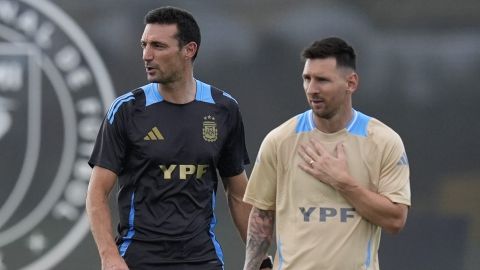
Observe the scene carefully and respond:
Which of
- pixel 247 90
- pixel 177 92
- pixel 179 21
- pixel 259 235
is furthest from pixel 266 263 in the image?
pixel 247 90

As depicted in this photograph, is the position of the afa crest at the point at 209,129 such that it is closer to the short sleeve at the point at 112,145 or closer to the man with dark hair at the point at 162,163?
the man with dark hair at the point at 162,163

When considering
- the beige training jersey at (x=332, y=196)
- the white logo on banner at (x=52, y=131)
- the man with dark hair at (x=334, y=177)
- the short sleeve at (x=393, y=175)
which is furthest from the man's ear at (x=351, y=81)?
the white logo on banner at (x=52, y=131)

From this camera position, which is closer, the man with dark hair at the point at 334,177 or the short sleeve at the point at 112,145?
the man with dark hair at the point at 334,177

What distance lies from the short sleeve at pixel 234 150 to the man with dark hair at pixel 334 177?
1.99ft

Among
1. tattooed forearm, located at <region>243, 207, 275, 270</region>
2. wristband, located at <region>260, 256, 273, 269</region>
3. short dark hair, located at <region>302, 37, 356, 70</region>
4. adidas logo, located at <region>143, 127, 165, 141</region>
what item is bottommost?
wristband, located at <region>260, 256, 273, 269</region>

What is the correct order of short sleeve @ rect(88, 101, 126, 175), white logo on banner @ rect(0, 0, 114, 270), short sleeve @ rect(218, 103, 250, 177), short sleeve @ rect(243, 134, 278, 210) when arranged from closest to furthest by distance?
short sleeve @ rect(243, 134, 278, 210), short sleeve @ rect(88, 101, 126, 175), short sleeve @ rect(218, 103, 250, 177), white logo on banner @ rect(0, 0, 114, 270)

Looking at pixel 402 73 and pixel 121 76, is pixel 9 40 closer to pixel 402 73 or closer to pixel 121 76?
pixel 121 76

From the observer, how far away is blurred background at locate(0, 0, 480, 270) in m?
6.07

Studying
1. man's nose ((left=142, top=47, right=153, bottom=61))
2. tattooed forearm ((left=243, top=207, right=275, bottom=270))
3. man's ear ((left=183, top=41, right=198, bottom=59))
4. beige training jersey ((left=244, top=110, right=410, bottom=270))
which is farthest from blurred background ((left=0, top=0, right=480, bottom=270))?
beige training jersey ((left=244, top=110, right=410, bottom=270))

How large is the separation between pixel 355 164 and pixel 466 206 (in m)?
2.48

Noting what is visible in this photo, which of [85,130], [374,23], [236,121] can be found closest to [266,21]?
[374,23]

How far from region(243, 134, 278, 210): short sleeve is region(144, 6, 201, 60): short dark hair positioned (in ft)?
2.27

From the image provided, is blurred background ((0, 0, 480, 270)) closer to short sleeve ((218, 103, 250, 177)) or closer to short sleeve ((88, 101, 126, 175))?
short sleeve ((218, 103, 250, 177))

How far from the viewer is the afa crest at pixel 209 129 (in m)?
4.41
